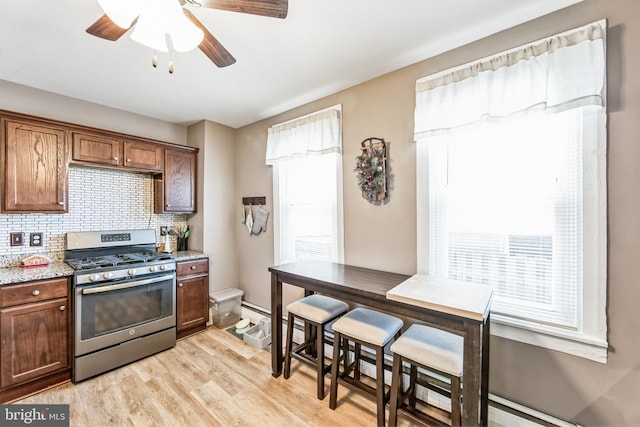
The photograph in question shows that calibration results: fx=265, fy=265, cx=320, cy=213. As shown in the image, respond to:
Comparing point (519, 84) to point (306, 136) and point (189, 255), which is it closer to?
point (306, 136)

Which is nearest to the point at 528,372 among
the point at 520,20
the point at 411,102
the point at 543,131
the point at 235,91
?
the point at 543,131

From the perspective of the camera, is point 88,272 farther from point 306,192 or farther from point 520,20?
point 520,20

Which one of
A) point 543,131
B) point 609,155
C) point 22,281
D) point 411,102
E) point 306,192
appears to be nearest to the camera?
point 609,155

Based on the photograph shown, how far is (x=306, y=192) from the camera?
114 inches

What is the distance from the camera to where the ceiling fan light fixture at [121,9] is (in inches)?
46.5

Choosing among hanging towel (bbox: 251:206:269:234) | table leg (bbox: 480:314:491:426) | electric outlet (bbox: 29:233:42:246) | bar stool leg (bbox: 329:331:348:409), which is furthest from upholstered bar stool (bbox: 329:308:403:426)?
electric outlet (bbox: 29:233:42:246)

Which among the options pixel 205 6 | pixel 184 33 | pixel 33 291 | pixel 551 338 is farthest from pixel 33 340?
pixel 551 338

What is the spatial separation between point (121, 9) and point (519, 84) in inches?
85.2

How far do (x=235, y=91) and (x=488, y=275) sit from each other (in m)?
2.68

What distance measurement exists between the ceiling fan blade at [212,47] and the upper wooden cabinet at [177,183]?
1.92 metres

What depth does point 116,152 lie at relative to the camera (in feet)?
9.12

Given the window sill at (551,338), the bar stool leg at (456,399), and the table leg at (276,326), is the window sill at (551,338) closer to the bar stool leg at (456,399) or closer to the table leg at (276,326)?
the bar stool leg at (456,399)

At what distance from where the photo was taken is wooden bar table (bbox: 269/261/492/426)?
4.36 feet

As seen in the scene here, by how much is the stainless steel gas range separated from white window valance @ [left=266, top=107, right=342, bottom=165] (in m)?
1.67
